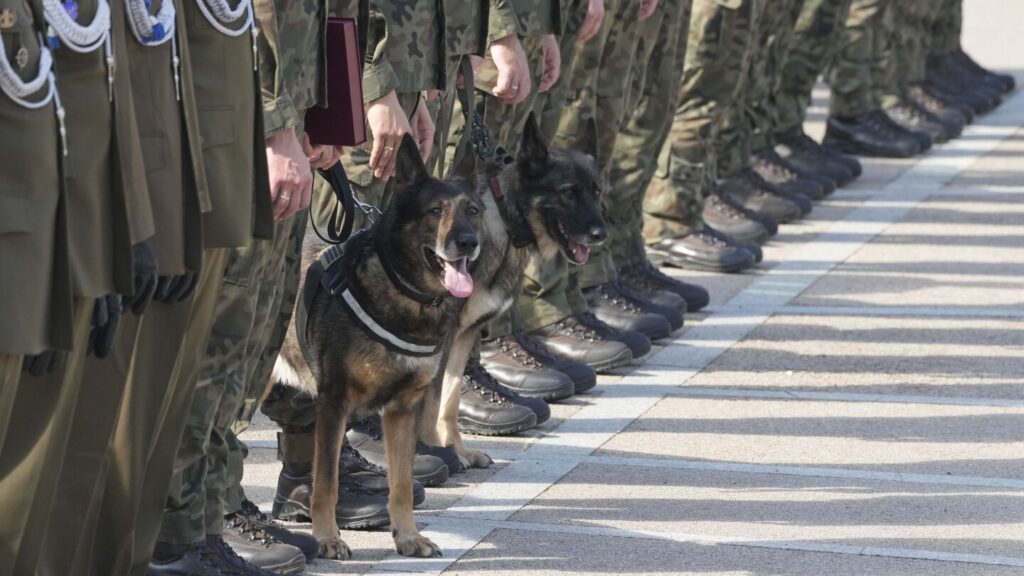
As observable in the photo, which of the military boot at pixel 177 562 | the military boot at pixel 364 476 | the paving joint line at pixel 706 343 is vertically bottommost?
the paving joint line at pixel 706 343

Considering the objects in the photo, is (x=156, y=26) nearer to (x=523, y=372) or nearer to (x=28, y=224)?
(x=28, y=224)

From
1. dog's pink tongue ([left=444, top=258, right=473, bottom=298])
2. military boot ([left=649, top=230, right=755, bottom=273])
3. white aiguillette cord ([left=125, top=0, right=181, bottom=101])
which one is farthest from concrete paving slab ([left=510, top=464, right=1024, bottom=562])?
military boot ([left=649, top=230, right=755, bottom=273])

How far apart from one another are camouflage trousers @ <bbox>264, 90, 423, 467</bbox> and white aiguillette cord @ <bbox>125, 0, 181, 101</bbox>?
1.25m

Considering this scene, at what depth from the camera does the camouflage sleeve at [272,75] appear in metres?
4.14

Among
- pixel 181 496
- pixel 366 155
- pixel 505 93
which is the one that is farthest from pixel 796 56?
pixel 181 496

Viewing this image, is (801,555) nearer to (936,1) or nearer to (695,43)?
(695,43)

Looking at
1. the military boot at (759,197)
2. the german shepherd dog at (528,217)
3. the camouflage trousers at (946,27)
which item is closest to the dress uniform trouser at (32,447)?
the german shepherd dog at (528,217)

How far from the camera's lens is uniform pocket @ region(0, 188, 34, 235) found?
308 cm

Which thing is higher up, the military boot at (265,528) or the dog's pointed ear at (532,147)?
the dog's pointed ear at (532,147)

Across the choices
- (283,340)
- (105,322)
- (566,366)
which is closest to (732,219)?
(566,366)

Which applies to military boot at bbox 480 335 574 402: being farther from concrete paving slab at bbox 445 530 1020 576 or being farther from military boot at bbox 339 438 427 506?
concrete paving slab at bbox 445 530 1020 576

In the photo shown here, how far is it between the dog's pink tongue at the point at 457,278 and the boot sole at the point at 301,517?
682mm

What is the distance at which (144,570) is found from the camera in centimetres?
412

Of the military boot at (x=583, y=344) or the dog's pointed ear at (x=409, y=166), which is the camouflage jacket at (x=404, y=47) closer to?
the dog's pointed ear at (x=409, y=166)
